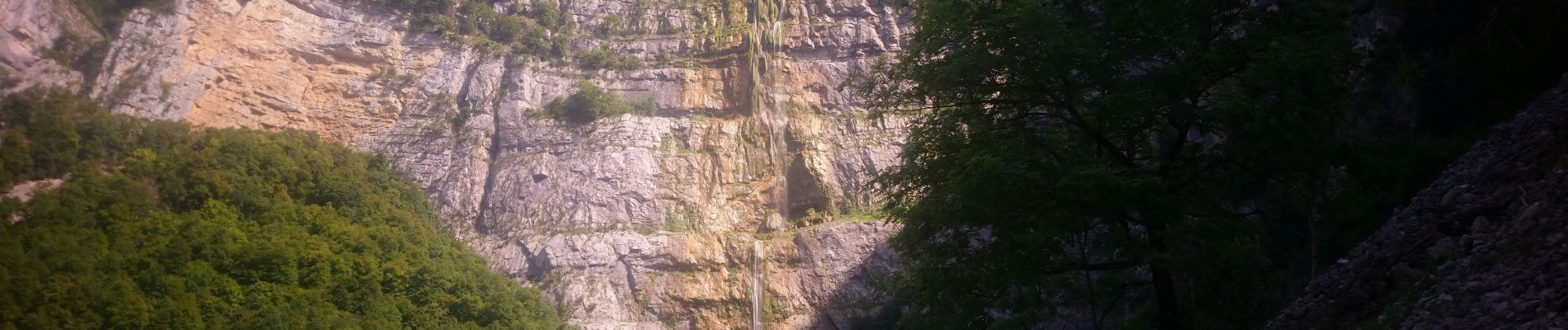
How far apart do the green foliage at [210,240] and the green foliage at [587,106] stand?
10020mm

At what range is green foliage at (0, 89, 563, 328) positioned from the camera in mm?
17547

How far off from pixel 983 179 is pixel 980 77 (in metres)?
1.60

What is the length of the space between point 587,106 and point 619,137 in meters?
1.98

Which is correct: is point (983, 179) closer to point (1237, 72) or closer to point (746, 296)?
point (1237, 72)

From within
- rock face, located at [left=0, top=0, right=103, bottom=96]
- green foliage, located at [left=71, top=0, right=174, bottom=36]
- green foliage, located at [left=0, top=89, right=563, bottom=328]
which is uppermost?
green foliage, located at [left=71, top=0, right=174, bottom=36]

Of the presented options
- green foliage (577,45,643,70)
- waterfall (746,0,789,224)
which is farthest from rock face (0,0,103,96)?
waterfall (746,0,789,224)

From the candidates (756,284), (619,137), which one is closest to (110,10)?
(619,137)

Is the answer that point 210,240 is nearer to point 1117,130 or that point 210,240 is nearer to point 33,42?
point 33,42

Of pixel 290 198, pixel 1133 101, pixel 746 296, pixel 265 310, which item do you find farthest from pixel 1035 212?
pixel 746 296

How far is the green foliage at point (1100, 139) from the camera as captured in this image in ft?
28.5

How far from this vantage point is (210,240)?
20938 mm

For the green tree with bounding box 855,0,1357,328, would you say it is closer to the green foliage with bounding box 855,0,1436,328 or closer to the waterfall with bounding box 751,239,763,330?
the green foliage with bounding box 855,0,1436,328

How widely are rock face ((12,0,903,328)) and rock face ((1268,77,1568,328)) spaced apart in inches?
958

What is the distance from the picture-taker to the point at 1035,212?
9.03 meters
